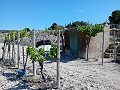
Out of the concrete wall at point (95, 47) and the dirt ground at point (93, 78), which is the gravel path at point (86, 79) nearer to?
the dirt ground at point (93, 78)

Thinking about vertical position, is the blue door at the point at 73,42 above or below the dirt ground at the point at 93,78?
above

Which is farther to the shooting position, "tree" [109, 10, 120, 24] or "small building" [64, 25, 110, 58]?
"tree" [109, 10, 120, 24]

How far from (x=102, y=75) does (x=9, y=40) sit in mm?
7980

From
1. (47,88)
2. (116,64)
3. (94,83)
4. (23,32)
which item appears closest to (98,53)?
(116,64)

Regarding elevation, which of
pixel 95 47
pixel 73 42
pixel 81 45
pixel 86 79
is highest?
pixel 73 42

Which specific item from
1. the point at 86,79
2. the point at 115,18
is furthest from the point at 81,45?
the point at 115,18

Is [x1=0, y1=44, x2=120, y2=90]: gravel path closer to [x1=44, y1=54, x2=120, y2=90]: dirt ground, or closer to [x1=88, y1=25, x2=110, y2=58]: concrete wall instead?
[x1=44, y1=54, x2=120, y2=90]: dirt ground

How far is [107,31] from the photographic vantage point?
67.4ft

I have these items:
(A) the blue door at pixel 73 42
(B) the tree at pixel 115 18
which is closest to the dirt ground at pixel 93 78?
(A) the blue door at pixel 73 42

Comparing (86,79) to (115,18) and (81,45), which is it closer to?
(81,45)

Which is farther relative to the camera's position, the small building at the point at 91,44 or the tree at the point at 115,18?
the tree at the point at 115,18

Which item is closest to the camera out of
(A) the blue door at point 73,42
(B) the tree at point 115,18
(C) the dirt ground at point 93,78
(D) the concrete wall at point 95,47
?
(C) the dirt ground at point 93,78

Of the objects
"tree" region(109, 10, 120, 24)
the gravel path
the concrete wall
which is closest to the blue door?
the concrete wall

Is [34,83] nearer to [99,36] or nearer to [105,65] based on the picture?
[105,65]
